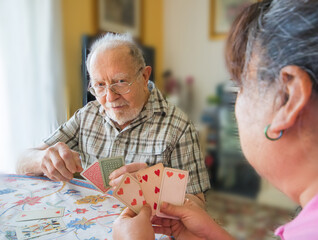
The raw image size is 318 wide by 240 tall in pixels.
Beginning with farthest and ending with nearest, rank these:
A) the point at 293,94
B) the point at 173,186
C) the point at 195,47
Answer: the point at 173,186
the point at 195,47
the point at 293,94

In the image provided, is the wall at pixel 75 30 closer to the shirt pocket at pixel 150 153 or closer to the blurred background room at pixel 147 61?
the blurred background room at pixel 147 61

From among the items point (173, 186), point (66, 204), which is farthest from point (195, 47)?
point (66, 204)

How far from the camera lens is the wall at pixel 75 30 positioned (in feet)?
1.36

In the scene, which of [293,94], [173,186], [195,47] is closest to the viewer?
[293,94]

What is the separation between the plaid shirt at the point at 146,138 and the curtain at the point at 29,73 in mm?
43

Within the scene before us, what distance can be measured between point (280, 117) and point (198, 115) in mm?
138

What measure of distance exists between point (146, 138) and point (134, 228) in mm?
188

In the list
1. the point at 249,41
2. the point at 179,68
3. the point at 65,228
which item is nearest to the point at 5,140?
the point at 65,228

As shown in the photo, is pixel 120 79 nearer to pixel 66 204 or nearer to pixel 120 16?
pixel 120 16

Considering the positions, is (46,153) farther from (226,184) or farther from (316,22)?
(316,22)

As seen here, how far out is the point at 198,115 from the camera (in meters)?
0.44

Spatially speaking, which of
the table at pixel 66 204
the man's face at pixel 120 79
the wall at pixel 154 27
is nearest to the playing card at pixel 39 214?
the table at pixel 66 204

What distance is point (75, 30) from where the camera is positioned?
1.39 feet

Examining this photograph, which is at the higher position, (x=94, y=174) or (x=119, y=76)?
(x=119, y=76)
